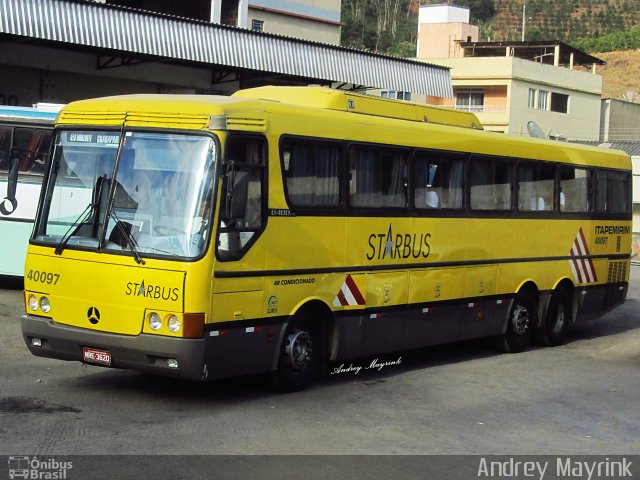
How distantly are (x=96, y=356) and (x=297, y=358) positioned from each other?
219 cm

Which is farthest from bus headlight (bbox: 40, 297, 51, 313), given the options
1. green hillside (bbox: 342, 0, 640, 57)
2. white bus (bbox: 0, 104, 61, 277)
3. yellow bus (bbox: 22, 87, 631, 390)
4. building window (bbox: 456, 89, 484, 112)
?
green hillside (bbox: 342, 0, 640, 57)

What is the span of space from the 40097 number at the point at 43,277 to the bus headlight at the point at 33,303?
178 millimetres

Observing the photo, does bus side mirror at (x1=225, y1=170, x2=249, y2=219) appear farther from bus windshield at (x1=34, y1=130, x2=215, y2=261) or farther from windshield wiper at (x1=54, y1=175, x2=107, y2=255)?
windshield wiper at (x1=54, y1=175, x2=107, y2=255)

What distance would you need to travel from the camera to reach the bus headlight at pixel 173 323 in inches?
356

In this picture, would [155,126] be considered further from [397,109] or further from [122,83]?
[122,83]

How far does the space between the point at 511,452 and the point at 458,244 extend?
498 centimetres

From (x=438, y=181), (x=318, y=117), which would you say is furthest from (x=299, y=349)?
(x=438, y=181)

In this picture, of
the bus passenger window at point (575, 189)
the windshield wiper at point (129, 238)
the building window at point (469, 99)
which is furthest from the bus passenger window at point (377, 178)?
the building window at point (469, 99)

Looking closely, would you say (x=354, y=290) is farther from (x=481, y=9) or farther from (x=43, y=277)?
(x=481, y=9)

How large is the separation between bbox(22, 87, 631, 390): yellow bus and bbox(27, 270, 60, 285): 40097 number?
23 millimetres

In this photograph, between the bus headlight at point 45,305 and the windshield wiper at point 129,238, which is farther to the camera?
the bus headlight at point 45,305

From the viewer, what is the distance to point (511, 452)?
849cm

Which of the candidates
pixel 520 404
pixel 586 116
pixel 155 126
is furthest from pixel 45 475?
pixel 586 116

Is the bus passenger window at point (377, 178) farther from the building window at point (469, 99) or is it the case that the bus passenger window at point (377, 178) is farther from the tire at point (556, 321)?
the building window at point (469, 99)
